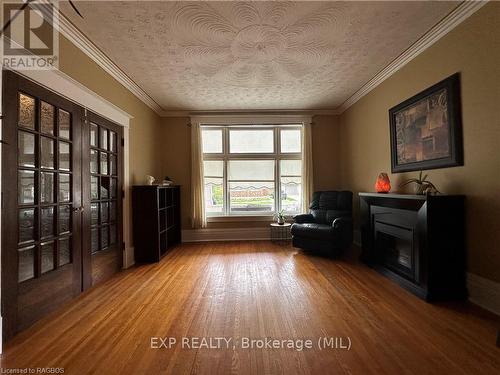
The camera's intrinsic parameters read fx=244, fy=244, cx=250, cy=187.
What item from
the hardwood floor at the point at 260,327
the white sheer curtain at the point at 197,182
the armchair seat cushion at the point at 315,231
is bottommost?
the hardwood floor at the point at 260,327

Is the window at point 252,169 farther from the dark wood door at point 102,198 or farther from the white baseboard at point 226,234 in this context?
the dark wood door at point 102,198

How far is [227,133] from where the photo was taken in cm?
536

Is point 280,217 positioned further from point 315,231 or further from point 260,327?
point 260,327

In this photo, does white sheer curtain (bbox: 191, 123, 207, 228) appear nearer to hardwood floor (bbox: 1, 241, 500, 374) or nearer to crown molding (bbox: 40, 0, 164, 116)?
crown molding (bbox: 40, 0, 164, 116)

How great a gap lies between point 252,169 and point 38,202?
12.6ft

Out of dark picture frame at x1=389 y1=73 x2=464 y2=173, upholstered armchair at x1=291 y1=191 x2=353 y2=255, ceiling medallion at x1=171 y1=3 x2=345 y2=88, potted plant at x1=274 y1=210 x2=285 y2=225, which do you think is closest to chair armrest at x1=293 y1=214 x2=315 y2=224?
upholstered armchair at x1=291 y1=191 x2=353 y2=255

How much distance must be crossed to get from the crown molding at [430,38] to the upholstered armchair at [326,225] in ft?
6.31

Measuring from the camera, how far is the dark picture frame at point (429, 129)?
2.45m

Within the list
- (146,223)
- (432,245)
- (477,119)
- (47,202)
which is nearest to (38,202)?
(47,202)

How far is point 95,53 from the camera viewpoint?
111 inches

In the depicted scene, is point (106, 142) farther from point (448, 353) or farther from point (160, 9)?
point (448, 353)

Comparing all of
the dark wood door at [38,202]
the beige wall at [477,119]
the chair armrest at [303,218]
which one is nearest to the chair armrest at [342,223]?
the chair armrest at [303,218]

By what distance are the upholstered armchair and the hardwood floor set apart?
0.68m

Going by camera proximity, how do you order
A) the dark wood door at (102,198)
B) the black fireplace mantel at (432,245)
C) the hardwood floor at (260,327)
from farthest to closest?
the dark wood door at (102,198) → the black fireplace mantel at (432,245) → the hardwood floor at (260,327)
